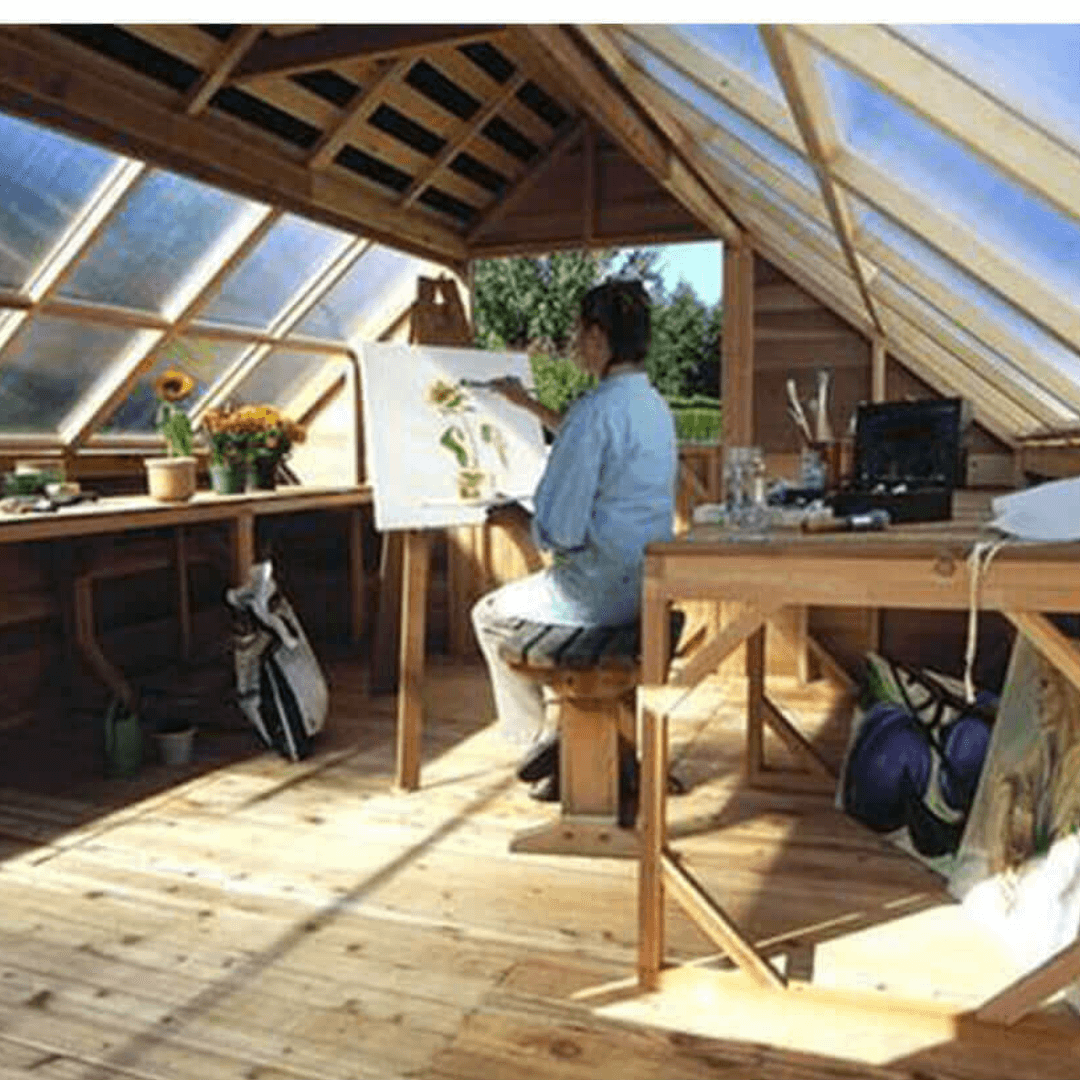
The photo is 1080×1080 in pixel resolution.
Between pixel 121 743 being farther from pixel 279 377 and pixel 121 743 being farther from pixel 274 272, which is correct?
pixel 279 377

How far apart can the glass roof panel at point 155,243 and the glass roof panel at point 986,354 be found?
235 cm

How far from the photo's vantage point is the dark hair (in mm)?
2539

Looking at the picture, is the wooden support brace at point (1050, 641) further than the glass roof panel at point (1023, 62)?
Yes

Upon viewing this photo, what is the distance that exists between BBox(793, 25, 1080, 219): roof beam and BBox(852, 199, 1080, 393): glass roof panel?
0.70 metres

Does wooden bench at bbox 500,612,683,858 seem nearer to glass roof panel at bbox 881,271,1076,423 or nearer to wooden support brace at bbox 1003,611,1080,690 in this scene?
wooden support brace at bbox 1003,611,1080,690

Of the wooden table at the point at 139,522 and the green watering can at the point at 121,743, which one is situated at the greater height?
the wooden table at the point at 139,522

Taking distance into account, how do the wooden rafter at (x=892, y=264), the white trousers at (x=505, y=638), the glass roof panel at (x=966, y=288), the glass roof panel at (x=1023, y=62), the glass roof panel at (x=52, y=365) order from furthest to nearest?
the glass roof panel at (x=52, y=365) < the white trousers at (x=505, y=638) < the wooden rafter at (x=892, y=264) < the glass roof panel at (x=966, y=288) < the glass roof panel at (x=1023, y=62)

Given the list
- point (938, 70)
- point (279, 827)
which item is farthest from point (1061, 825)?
point (279, 827)

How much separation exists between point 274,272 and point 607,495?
2.52m

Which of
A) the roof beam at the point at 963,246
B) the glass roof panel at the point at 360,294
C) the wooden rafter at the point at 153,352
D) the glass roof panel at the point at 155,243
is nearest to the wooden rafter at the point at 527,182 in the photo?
the glass roof panel at the point at 360,294

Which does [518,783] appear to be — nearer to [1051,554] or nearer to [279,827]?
[279,827]

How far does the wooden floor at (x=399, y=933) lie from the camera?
1773 millimetres

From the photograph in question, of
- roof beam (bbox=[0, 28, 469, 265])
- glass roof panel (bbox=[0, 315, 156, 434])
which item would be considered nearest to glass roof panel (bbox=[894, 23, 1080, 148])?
roof beam (bbox=[0, 28, 469, 265])

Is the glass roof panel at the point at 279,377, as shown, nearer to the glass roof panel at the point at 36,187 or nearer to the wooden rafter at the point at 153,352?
the wooden rafter at the point at 153,352
